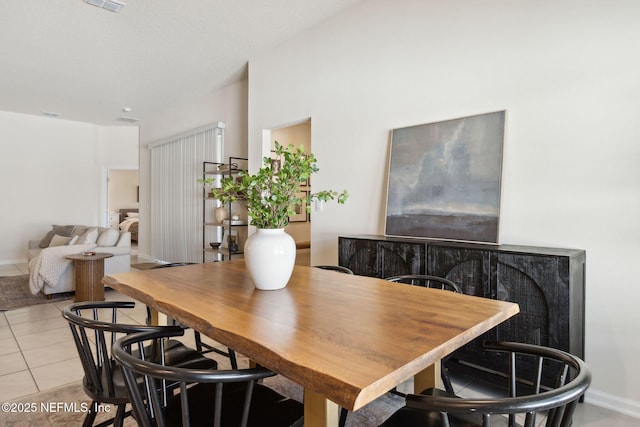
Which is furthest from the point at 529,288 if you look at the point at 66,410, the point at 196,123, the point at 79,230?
the point at 79,230

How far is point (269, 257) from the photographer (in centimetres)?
162

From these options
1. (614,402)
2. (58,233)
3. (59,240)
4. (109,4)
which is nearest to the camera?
(614,402)

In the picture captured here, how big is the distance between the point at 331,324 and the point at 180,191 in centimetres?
632

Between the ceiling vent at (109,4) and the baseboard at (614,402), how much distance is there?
5.03 m

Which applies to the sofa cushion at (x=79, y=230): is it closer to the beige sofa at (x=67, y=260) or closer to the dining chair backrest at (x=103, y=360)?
the beige sofa at (x=67, y=260)

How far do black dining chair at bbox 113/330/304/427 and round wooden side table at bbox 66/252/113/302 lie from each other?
3.50 meters

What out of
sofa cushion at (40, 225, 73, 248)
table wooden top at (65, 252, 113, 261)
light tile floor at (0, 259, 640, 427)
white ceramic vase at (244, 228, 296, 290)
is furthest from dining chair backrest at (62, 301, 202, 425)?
sofa cushion at (40, 225, 73, 248)

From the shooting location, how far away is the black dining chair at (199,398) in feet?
3.14

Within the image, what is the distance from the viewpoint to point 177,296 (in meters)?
1.55

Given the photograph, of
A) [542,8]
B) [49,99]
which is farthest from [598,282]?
[49,99]

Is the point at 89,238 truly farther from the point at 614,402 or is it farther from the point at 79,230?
the point at 614,402

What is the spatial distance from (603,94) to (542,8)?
76cm

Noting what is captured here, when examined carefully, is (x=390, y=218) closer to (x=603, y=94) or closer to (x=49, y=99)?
(x=603, y=94)

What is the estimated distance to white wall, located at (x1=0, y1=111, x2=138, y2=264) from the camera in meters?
7.88
